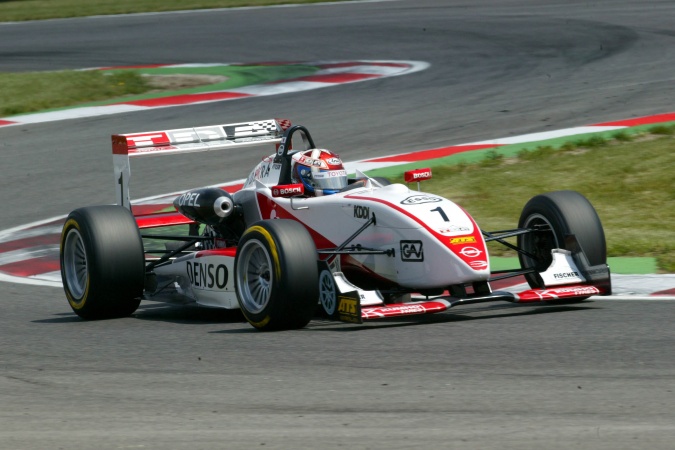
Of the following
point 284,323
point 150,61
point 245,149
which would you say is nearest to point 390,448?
point 284,323

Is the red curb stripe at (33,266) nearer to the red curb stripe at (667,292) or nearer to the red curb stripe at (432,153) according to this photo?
the red curb stripe at (432,153)

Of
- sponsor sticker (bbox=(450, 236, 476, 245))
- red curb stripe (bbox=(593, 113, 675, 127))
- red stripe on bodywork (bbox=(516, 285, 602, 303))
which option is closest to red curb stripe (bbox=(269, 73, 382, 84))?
red curb stripe (bbox=(593, 113, 675, 127))

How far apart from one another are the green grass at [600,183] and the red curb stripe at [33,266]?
12.5ft

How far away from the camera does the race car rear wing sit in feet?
32.3

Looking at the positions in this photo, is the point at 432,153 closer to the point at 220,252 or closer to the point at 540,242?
the point at 540,242

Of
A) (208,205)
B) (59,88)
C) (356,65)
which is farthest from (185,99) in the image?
(208,205)

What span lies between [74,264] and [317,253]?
7.76 ft

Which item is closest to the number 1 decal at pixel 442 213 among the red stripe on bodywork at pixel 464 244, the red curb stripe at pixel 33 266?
the red stripe on bodywork at pixel 464 244

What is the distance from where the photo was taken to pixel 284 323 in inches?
312

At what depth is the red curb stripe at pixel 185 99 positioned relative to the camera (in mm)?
19547

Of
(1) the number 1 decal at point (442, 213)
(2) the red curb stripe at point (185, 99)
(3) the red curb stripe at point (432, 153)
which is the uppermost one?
(2) the red curb stripe at point (185, 99)

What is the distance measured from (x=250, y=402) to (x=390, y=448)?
114 centimetres

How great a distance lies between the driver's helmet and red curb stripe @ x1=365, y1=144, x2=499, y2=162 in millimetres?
5656

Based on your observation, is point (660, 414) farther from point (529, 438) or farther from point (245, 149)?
point (245, 149)
